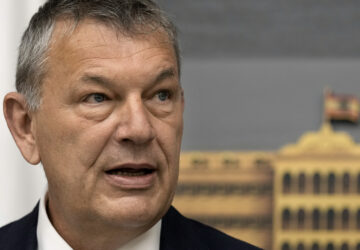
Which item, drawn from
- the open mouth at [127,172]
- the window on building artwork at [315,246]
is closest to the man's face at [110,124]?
the open mouth at [127,172]

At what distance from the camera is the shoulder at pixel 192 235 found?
1.03 meters

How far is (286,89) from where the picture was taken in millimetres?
1515

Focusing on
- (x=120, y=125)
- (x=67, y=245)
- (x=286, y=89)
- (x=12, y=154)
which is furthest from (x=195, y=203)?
(x=120, y=125)

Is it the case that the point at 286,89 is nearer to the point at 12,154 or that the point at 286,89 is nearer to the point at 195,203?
the point at 195,203

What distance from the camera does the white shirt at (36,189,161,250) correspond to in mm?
960

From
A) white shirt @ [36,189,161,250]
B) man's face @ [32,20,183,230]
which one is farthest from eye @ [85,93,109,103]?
white shirt @ [36,189,161,250]

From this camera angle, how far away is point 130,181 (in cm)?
87

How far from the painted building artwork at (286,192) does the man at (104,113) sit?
0.57 m

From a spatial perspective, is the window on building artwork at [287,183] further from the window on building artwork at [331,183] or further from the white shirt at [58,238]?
the white shirt at [58,238]

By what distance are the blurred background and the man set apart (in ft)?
1.85

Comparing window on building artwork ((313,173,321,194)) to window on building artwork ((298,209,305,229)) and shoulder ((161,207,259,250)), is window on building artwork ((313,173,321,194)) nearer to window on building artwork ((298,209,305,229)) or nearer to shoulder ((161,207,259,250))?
window on building artwork ((298,209,305,229))

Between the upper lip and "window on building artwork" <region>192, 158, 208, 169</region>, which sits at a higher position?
the upper lip

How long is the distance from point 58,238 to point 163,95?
Result: 0.94ft

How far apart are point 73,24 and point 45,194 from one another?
32cm
